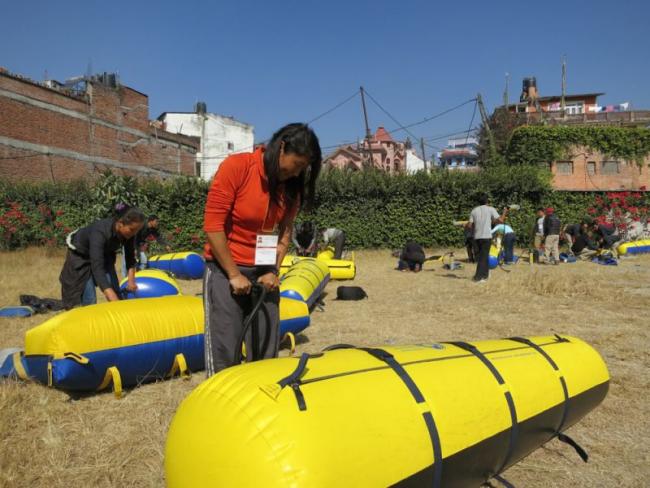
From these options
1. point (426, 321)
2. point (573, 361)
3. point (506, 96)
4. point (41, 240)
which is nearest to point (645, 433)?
point (573, 361)

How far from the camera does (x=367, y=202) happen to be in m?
18.5

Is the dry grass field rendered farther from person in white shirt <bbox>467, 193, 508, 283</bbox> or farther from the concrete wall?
the concrete wall

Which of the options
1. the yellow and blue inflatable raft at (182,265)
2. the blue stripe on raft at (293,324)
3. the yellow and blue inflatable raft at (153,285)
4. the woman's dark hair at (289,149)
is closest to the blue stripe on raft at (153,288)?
the yellow and blue inflatable raft at (153,285)

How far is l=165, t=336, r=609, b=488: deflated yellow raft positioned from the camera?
1858 millimetres

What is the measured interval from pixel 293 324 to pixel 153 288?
2.88 m

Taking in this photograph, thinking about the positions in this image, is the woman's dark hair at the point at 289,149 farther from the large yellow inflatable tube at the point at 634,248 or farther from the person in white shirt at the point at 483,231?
the large yellow inflatable tube at the point at 634,248

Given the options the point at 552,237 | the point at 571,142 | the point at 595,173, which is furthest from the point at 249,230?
the point at 595,173

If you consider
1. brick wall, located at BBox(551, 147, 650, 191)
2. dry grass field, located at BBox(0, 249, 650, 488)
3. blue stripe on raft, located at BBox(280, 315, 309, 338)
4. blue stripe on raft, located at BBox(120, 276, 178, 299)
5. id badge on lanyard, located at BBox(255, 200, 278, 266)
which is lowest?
dry grass field, located at BBox(0, 249, 650, 488)

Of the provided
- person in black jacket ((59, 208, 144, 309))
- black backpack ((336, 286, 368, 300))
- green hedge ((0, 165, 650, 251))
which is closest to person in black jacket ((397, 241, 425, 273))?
black backpack ((336, 286, 368, 300))

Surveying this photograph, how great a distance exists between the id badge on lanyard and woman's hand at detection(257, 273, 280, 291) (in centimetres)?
7

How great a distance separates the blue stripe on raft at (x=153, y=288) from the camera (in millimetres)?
6852

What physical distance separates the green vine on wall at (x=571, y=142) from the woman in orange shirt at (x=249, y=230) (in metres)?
27.8

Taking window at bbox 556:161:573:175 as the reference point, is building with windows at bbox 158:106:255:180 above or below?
above

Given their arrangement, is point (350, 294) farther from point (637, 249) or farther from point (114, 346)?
point (637, 249)
